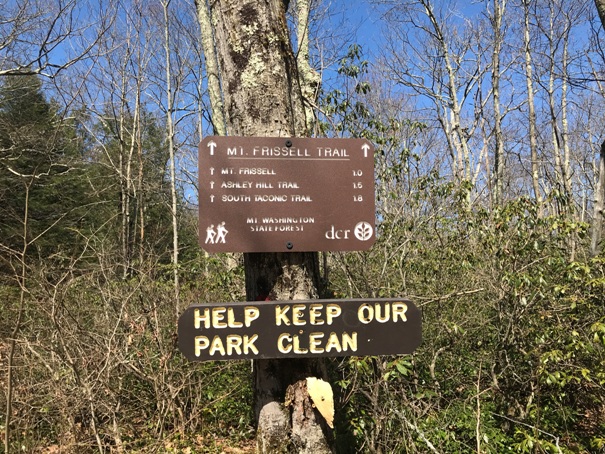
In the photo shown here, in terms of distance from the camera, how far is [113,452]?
11.0 ft

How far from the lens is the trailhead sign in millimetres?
1913

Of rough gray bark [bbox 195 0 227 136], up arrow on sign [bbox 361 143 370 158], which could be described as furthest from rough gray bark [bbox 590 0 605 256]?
rough gray bark [bbox 195 0 227 136]

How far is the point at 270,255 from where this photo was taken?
6.61ft

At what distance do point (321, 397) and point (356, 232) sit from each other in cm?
79

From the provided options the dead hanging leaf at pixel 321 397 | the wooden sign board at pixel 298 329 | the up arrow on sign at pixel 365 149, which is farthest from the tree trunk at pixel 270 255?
the up arrow on sign at pixel 365 149

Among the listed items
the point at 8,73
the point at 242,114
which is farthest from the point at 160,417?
the point at 8,73

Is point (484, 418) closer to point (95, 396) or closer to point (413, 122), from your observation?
point (413, 122)

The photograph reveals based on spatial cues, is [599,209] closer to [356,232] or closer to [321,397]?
[356,232]

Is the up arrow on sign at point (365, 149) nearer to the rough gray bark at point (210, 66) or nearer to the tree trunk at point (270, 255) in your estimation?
the tree trunk at point (270, 255)

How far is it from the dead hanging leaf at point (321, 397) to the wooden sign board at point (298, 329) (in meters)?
0.22

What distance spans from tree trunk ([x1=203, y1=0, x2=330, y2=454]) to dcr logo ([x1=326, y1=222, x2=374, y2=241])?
0.18 meters

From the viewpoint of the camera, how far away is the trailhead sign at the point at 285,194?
1.91 m

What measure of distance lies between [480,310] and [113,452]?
12.3 feet

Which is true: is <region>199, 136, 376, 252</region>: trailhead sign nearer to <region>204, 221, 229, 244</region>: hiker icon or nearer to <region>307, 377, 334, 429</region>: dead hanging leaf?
<region>204, 221, 229, 244</region>: hiker icon
